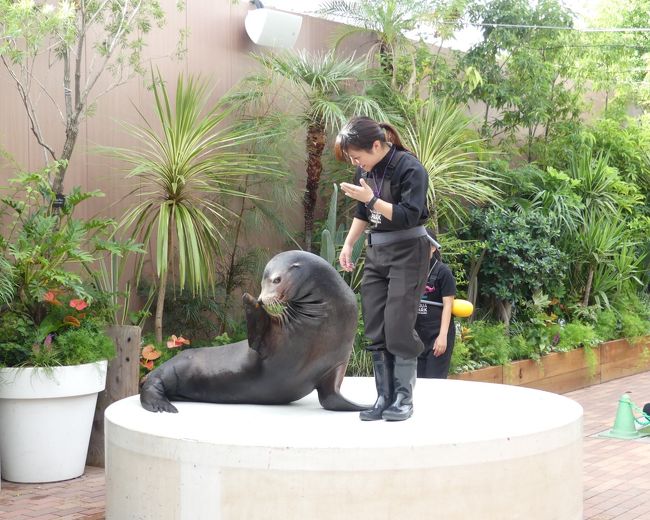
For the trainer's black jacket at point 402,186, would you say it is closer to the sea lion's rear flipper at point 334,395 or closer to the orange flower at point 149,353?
the sea lion's rear flipper at point 334,395

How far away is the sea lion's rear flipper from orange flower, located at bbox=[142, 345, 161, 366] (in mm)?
2101

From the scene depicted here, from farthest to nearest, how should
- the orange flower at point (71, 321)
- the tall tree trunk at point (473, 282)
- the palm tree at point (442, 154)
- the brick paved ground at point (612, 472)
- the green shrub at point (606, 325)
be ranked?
the green shrub at point (606, 325) → the tall tree trunk at point (473, 282) → the palm tree at point (442, 154) → the orange flower at point (71, 321) → the brick paved ground at point (612, 472)

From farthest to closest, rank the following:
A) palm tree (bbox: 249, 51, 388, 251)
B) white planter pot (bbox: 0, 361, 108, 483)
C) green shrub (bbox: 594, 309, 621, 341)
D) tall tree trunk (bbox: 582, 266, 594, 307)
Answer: tall tree trunk (bbox: 582, 266, 594, 307), green shrub (bbox: 594, 309, 621, 341), palm tree (bbox: 249, 51, 388, 251), white planter pot (bbox: 0, 361, 108, 483)

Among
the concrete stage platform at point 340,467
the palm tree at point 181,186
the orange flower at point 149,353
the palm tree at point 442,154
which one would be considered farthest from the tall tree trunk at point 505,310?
the concrete stage platform at point 340,467

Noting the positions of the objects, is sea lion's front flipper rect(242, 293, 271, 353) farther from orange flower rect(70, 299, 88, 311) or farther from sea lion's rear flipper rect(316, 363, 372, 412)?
orange flower rect(70, 299, 88, 311)

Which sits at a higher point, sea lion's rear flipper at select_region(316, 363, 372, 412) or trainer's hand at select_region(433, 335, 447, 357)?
sea lion's rear flipper at select_region(316, 363, 372, 412)

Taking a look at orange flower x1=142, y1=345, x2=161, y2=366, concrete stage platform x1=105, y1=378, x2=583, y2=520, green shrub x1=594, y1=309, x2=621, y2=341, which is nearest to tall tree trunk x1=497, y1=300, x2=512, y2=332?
green shrub x1=594, y1=309, x2=621, y2=341

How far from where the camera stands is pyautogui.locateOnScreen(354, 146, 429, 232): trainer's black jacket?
4.14m

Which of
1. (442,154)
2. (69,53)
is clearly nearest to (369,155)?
(69,53)

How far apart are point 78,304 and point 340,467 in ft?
8.61

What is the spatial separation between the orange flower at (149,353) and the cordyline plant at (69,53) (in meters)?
1.19

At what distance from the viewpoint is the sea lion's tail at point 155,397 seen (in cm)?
438

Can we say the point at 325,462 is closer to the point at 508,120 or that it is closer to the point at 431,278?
the point at 431,278

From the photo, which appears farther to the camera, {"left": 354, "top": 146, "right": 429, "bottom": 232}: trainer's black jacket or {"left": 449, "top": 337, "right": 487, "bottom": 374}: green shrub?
{"left": 449, "top": 337, "right": 487, "bottom": 374}: green shrub
